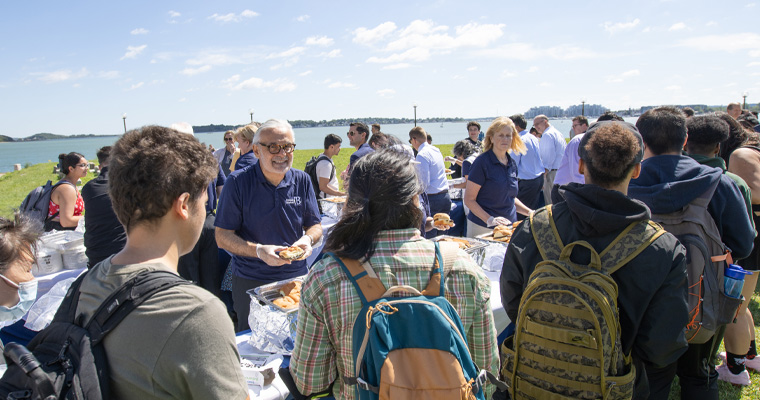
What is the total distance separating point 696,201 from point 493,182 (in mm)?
1962

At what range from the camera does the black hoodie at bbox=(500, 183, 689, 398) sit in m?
1.76

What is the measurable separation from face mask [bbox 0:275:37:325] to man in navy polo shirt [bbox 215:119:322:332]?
0.97 meters

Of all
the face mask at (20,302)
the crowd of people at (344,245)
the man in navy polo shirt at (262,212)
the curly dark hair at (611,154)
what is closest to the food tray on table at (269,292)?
the crowd of people at (344,245)

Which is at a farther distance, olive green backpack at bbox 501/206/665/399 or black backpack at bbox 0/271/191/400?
olive green backpack at bbox 501/206/665/399

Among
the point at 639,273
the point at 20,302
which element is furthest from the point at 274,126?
the point at 639,273

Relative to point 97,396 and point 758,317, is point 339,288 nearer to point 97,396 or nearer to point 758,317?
point 97,396

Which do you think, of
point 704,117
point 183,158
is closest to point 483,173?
point 704,117

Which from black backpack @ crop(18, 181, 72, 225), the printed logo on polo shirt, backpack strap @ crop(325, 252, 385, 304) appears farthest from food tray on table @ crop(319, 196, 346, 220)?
backpack strap @ crop(325, 252, 385, 304)

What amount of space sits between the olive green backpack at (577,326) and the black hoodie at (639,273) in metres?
0.04

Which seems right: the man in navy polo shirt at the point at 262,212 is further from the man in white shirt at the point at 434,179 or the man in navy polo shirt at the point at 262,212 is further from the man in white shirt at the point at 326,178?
the man in white shirt at the point at 326,178

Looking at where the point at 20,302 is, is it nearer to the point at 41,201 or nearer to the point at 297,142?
the point at 41,201

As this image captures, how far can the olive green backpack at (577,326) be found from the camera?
1726mm

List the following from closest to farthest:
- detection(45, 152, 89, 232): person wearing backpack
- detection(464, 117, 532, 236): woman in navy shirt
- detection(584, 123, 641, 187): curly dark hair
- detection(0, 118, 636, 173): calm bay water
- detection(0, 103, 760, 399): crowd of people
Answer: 1. detection(0, 103, 760, 399): crowd of people
2. detection(584, 123, 641, 187): curly dark hair
3. detection(464, 117, 532, 236): woman in navy shirt
4. detection(45, 152, 89, 232): person wearing backpack
5. detection(0, 118, 636, 173): calm bay water

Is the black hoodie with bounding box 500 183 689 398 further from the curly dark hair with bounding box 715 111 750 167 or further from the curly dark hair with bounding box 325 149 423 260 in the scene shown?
the curly dark hair with bounding box 715 111 750 167
